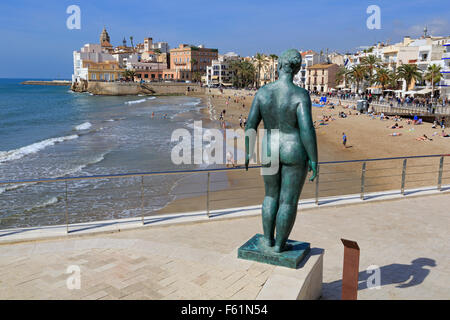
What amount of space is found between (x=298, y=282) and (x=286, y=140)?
134 centimetres

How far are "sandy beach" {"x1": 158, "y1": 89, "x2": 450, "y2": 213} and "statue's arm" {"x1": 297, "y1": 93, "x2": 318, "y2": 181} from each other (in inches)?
138

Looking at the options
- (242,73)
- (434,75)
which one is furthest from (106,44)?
(434,75)

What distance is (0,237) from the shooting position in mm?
5355

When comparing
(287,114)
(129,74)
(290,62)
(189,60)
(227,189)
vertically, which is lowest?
(227,189)

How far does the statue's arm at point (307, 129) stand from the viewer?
12.1 feet

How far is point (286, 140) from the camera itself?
3822 mm

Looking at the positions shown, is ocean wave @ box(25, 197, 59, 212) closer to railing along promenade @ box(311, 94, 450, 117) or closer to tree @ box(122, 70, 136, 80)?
railing along promenade @ box(311, 94, 450, 117)

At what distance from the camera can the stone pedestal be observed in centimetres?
332

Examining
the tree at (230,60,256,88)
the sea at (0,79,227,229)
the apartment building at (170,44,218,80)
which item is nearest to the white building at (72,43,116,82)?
the apartment building at (170,44,218,80)

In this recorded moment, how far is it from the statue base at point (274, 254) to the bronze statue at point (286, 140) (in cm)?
5

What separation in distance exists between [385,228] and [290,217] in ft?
9.58

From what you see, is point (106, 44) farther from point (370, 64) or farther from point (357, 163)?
point (357, 163)

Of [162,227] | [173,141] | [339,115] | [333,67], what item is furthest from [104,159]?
[333,67]

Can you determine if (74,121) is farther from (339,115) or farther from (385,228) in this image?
(385,228)
